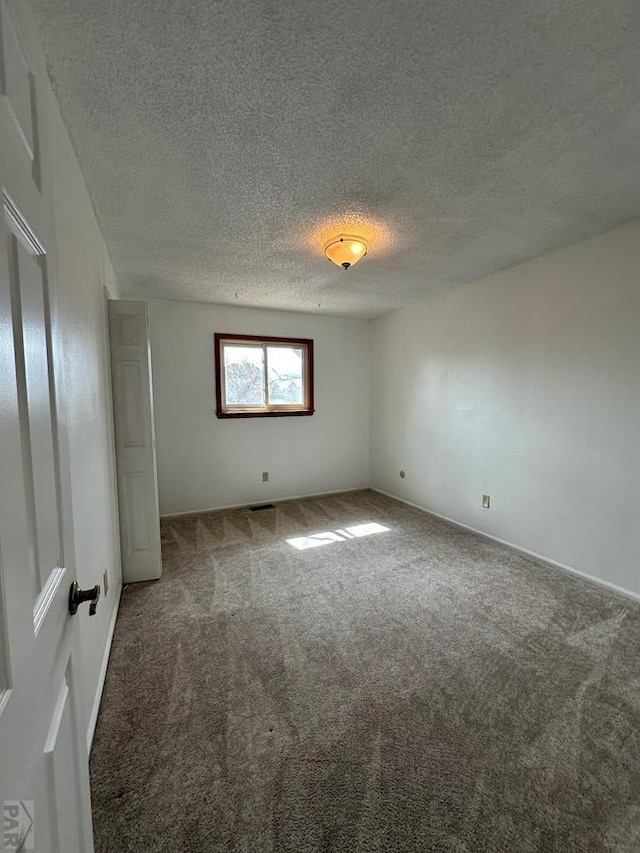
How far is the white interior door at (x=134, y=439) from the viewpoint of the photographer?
2.44 meters

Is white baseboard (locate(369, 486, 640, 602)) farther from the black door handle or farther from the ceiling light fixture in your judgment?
the black door handle

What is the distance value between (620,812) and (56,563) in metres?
1.87

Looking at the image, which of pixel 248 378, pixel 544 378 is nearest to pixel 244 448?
pixel 248 378

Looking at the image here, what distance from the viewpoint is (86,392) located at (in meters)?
1.67

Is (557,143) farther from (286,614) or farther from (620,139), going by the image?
(286,614)

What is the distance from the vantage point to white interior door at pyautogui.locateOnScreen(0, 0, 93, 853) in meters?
0.50

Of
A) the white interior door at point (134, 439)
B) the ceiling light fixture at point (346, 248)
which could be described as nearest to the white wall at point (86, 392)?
the white interior door at point (134, 439)

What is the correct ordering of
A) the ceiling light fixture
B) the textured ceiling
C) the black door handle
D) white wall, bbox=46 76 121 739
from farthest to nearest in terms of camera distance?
the ceiling light fixture → white wall, bbox=46 76 121 739 → the textured ceiling → the black door handle

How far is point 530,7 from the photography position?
3.31 ft

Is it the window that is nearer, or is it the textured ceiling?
the textured ceiling

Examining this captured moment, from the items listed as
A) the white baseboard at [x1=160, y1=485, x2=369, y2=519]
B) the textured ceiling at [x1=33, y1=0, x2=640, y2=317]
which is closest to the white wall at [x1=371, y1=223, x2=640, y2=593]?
the textured ceiling at [x1=33, y1=0, x2=640, y2=317]

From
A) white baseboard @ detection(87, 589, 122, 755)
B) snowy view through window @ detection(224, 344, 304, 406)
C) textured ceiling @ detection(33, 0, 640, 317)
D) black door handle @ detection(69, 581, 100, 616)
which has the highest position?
textured ceiling @ detection(33, 0, 640, 317)

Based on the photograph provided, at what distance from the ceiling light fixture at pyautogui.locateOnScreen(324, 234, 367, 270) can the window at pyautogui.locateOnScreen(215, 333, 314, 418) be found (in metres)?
2.08

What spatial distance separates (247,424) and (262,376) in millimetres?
628
